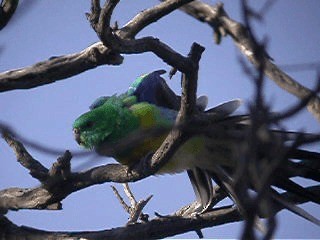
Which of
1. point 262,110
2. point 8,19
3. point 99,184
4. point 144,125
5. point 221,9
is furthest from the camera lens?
point 221,9

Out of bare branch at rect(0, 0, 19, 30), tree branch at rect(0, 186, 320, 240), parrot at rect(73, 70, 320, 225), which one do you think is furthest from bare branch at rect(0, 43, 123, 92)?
tree branch at rect(0, 186, 320, 240)

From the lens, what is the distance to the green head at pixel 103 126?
457cm

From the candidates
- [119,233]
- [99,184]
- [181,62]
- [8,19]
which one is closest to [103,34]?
[181,62]

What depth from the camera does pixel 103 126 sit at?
4.57 m

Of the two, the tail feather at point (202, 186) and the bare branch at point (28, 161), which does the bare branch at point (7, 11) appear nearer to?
the bare branch at point (28, 161)

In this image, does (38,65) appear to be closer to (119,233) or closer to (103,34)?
(103,34)

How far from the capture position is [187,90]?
329cm

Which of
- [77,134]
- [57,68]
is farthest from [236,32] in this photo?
[57,68]

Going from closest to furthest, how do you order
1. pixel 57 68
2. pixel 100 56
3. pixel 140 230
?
pixel 100 56 → pixel 57 68 → pixel 140 230

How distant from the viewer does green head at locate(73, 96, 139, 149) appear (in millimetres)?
4570

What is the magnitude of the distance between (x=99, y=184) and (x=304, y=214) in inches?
52.9

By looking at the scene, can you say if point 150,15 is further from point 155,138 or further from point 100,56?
point 155,138

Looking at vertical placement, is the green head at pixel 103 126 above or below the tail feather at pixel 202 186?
above

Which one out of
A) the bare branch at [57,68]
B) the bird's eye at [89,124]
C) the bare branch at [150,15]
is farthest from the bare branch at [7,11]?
the bird's eye at [89,124]
